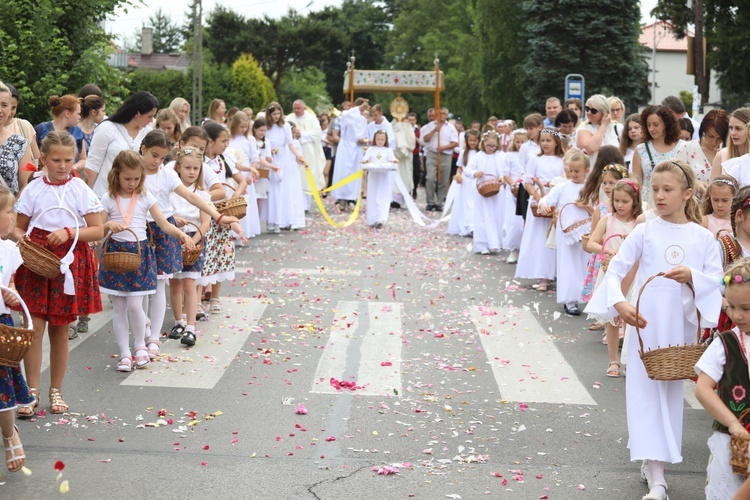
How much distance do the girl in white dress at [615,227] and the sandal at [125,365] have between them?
12.4 ft

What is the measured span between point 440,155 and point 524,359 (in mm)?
17265

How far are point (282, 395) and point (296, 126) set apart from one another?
54.9ft

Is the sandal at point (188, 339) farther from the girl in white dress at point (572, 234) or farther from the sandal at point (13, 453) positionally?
the girl in white dress at point (572, 234)

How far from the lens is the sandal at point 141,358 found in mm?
8750

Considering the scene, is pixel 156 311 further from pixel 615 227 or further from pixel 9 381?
pixel 615 227

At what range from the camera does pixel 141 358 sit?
876 cm

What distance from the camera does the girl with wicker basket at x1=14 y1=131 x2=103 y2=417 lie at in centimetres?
725

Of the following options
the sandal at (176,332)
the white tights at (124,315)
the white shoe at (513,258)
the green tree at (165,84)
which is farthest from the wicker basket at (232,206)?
the green tree at (165,84)

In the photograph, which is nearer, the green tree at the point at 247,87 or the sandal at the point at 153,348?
the sandal at the point at 153,348

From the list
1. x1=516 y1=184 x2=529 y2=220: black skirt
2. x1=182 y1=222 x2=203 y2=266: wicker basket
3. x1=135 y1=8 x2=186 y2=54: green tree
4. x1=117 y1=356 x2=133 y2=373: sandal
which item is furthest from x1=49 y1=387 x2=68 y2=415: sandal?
x1=135 y1=8 x2=186 y2=54: green tree

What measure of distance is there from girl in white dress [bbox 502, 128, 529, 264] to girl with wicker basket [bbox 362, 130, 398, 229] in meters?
3.49

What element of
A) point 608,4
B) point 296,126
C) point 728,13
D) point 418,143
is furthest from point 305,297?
point 608,4

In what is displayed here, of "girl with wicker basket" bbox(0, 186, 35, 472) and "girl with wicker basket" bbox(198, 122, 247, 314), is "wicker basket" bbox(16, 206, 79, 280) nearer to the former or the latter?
"girl with wicker basket" bbox(0, 186, 35, 472)

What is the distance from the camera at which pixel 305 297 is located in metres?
12.4
